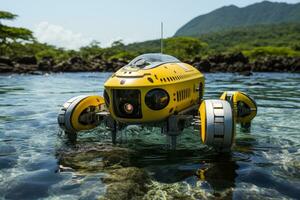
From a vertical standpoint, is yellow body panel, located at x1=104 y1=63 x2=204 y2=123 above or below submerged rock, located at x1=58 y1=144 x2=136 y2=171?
above

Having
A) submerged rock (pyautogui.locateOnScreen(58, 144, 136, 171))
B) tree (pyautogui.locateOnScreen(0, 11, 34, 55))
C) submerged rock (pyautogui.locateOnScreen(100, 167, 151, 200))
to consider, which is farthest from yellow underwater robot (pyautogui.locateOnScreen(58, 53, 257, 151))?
tree (pyautogui.locateOnScreen(0, 11, 34, 55))

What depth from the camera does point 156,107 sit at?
866 centimetres

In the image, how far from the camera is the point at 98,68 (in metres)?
76.9

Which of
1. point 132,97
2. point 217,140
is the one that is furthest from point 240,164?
point 132,97

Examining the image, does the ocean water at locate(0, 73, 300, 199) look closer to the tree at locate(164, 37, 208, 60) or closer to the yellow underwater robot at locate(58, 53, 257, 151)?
the yellow underwater robot at locate(58, 53, 257, 151)

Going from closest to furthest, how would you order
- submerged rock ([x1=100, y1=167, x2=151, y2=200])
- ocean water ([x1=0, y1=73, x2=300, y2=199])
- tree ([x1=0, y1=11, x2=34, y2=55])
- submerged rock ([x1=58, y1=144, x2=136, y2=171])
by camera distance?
submerged rock ([x1=100, y1=167, x2=151, y2=200])
ocean water ([x1=0, y1=73, x2=300, y2=199])
submerged rock ([x1=58, y1=144, x2=136, y2=171])
tree ([x1=0, y1=11, x2=34, y2=55])

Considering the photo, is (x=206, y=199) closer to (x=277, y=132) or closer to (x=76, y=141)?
(x=76, y=141)

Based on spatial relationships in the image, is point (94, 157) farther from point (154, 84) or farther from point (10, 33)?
point (10, 33)

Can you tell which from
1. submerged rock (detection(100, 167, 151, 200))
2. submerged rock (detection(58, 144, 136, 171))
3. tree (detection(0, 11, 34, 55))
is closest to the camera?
submerged rock (detection(100, 167, 151, 200))

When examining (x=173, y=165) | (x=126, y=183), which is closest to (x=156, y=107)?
(x=173, y=165)

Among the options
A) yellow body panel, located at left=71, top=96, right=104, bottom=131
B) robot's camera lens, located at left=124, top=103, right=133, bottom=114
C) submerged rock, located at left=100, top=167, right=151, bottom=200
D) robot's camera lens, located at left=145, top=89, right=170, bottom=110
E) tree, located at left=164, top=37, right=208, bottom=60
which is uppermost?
tree, located at left=164, top=37, right=208, bottom=60

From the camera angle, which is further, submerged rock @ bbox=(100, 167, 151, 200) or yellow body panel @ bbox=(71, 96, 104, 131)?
yellow body panel @ bbox=(71, 96, 104, 131)

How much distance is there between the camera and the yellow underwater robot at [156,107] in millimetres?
8086

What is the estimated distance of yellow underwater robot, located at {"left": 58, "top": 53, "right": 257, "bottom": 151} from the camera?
8086 mm
